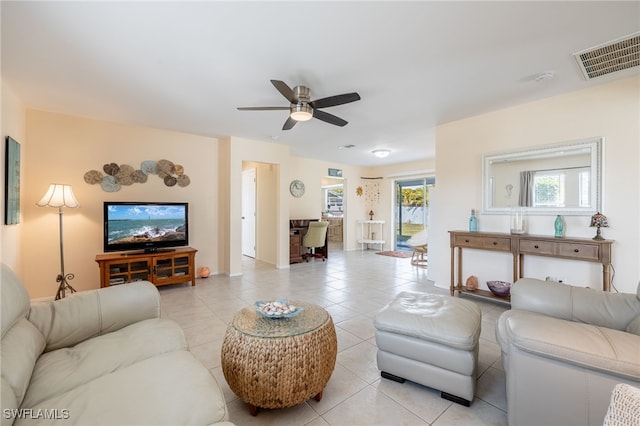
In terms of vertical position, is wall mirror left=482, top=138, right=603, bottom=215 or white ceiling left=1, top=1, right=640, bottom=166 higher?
white ceiling left=1, top=1, right=640, bottom=166

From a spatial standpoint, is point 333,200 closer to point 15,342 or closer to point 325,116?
point 325,116

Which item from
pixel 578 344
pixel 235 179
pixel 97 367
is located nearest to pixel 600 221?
pixel 578 344

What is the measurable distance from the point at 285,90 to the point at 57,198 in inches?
117

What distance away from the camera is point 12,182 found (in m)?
2.80

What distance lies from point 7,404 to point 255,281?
3551 mm

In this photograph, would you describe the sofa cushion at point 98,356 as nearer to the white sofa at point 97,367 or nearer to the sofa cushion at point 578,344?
the white sofa at point 97,367

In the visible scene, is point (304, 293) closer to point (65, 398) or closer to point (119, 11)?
point (65, 398)

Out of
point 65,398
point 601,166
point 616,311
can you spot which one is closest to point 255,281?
point 65,398

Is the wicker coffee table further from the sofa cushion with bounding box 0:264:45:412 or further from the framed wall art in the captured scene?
the framed wall art

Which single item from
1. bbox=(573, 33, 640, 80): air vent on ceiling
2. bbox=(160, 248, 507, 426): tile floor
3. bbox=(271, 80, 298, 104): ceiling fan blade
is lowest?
bbox=(160, 248, 507, 426): tile floor

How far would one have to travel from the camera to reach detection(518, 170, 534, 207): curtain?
126 inches

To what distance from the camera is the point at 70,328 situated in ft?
4.92

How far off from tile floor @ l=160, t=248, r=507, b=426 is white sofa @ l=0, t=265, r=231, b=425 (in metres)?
0.60

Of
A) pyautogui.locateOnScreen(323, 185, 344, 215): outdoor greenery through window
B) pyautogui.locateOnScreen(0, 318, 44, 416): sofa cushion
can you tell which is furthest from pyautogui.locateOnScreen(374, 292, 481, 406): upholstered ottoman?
pyautogui.locateOnScreen(323, 185, 344, 215): outdoor greenery through window
